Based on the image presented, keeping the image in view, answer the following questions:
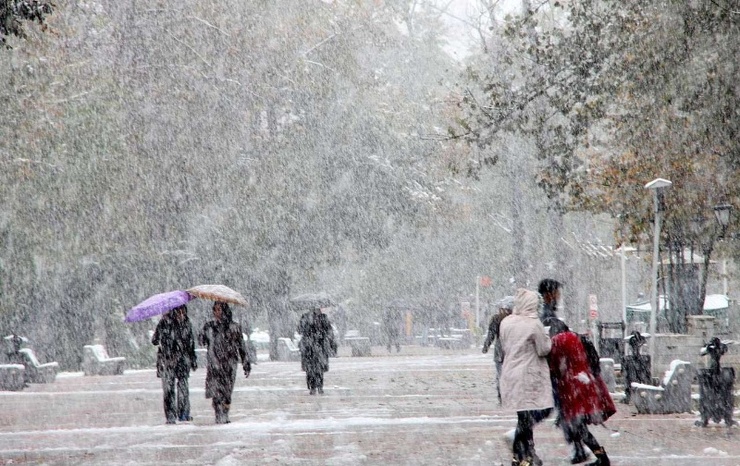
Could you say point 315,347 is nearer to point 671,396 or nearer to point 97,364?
point 671,396

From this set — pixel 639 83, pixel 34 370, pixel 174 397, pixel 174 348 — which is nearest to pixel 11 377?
pixel 34 370

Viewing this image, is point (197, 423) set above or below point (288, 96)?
below

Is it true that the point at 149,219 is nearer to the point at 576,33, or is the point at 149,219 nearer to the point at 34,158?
the point at 34,158

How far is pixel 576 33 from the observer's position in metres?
18.9

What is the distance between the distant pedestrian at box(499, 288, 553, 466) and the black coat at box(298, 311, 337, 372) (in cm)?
1256

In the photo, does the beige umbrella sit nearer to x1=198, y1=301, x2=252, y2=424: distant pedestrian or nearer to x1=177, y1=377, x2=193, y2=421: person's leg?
x1=198, y1=301, x2=252, y2=424: distant pedestrian

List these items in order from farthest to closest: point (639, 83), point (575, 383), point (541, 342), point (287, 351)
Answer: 1. point (287, 351)
2. point (639, 83)
3. point (575, 383)
4. point (541, 342)

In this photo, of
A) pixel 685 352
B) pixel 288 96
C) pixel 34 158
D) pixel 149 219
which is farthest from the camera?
pixel 288 96

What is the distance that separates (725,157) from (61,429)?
12.0 meters

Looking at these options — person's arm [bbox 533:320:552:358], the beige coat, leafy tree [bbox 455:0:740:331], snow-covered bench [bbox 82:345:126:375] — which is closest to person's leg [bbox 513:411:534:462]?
the beige coat

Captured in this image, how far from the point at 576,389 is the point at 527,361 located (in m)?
0.51

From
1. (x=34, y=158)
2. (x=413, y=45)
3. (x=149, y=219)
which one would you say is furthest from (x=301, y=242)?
(x=413, y=45)

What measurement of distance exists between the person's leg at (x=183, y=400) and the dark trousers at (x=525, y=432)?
7.33 metres

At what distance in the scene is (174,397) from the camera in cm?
1609
